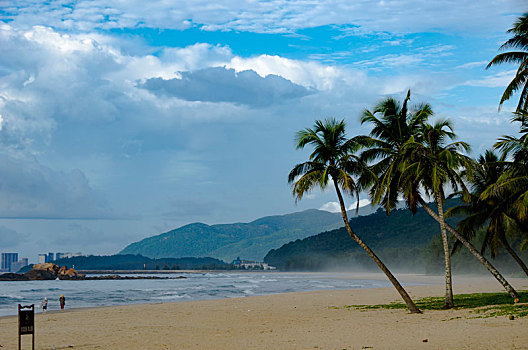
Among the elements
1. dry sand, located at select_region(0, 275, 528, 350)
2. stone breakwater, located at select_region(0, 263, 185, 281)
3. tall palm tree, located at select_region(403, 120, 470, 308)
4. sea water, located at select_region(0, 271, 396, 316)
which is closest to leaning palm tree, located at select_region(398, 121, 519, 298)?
tall palm tree, located at select_region(403, 120, 470, 308)

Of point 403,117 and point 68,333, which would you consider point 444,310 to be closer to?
point 403,117

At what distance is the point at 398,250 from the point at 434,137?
134m

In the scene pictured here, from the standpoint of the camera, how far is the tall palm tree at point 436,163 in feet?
74.8

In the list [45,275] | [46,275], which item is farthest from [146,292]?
[46,275]

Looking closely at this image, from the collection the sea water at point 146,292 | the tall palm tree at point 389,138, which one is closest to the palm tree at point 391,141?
the tall palm tree at point 389,138

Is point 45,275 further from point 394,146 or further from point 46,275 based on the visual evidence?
point 394,146

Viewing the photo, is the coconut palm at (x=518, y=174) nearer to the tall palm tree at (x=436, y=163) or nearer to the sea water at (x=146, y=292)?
the tall palm tree at (x=436, y=163)

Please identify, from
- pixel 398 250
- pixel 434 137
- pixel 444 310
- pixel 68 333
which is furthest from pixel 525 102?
pixel 398 250

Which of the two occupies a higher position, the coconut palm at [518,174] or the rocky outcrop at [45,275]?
the coconut palm at [518,174]

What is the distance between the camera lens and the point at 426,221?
17975 centimetres

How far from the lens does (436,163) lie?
2328 centimetres

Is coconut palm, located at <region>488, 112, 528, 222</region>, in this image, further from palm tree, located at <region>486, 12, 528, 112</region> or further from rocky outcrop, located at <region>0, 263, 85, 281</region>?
rocky outcrop, located at <region>0, 263, 85, 281</region>

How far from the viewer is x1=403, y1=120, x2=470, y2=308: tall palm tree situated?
74.8 ft

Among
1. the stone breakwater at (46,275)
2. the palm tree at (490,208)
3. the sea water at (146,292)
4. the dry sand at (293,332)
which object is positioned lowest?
the stone breakwater at (46,275)
